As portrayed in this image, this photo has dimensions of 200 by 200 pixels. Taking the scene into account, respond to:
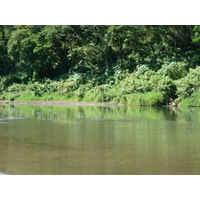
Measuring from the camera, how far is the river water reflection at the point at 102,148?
29.3ft

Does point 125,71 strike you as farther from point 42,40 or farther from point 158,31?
point 42,40

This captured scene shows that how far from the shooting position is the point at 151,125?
1683 cm

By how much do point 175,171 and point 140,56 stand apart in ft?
96.4

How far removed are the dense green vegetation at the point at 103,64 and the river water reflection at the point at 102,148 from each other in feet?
40.3

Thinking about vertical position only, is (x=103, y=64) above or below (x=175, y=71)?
above

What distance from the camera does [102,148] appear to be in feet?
37.4

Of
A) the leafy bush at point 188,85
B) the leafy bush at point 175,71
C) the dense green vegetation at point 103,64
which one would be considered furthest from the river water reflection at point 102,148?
the leafy bush at point 175,71

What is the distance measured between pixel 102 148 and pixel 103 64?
29.3 meters

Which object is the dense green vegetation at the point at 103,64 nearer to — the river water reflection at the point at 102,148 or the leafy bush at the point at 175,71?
the leafy bush at the point at 175,71

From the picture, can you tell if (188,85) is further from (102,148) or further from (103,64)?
(102,148)

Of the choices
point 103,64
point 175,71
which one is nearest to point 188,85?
point 175,71

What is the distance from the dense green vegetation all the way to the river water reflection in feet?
40.3
